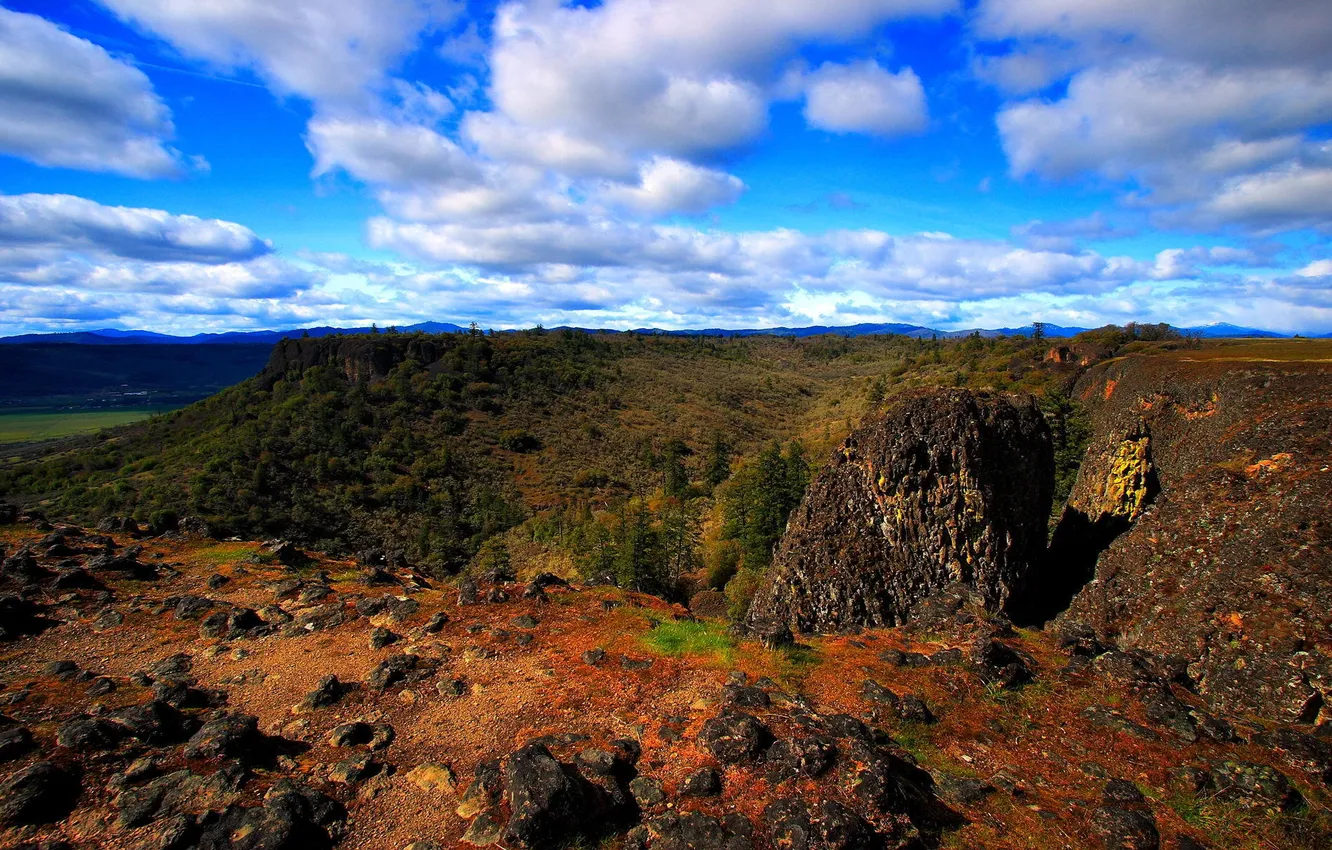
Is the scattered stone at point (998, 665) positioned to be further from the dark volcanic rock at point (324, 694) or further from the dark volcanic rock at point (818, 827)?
→ the dark volcanic rock at point (324, 694)

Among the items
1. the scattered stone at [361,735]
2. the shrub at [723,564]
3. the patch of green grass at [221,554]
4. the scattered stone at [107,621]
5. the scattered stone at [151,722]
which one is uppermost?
the scattered stone at [151,722]

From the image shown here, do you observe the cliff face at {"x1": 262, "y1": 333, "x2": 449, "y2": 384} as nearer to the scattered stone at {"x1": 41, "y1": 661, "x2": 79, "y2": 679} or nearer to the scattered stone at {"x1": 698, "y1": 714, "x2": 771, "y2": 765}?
the scattered stone at {"x1": 41, "y1": 661, "x2": 79, "y2": 679}

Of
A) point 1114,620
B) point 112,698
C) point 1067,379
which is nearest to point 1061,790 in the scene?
point 1114,620

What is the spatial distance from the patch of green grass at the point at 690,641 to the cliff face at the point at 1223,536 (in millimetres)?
10698

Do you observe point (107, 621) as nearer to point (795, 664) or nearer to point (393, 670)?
point (393, 670)

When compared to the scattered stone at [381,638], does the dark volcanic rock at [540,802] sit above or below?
above

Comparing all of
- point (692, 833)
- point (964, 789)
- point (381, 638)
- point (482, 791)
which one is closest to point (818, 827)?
point (692, 833)

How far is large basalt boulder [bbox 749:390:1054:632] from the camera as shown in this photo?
68.6 feet

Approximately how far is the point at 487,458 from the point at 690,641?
7027 cm

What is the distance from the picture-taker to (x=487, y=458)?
80.2 m

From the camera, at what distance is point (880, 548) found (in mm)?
21953

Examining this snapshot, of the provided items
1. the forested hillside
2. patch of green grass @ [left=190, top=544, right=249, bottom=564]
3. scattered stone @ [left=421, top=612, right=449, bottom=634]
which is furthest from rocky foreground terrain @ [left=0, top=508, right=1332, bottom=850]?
the forested hillside

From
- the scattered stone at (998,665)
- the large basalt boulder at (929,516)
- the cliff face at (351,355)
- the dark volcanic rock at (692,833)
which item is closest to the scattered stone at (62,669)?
the dark volcanic rock at (692,833)

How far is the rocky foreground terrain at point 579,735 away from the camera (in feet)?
28.0
